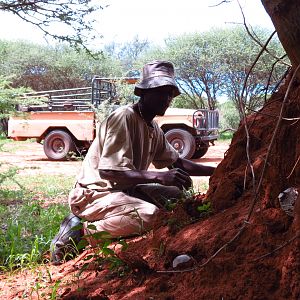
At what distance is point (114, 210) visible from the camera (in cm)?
342

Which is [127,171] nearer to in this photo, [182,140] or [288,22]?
[288,22]

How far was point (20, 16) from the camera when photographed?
22.6 feet

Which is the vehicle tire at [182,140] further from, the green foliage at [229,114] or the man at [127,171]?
the green foliage at [229,114]

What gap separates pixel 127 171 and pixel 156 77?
67 cm

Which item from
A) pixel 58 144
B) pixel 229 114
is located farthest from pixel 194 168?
pixel 229 114

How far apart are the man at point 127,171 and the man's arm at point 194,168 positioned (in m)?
0.21

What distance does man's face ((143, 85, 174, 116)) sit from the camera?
3.40m

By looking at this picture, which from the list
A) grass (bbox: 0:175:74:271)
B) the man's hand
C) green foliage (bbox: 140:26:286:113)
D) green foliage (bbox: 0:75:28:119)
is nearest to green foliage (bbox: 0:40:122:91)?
green foliage (bbox: 140:26:286:113)

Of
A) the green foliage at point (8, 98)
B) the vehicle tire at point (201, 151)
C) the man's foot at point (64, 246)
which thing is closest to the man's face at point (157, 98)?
the man's foot at point (64, 246)

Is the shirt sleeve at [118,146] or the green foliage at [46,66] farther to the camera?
the green foliage at [46,66]

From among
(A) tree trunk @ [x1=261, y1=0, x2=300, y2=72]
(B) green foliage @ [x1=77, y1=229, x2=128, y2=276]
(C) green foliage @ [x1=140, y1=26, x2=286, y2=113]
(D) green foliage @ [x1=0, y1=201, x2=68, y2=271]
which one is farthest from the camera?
(C) green foliage @ [x1=140, y1=26, x2=286, y2=113]

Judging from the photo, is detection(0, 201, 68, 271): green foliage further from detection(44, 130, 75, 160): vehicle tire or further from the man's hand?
detection(44, 130, 75, 160): vehicle tire

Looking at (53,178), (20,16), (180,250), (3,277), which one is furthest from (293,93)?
(53,178)

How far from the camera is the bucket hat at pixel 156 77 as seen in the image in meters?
3.37
